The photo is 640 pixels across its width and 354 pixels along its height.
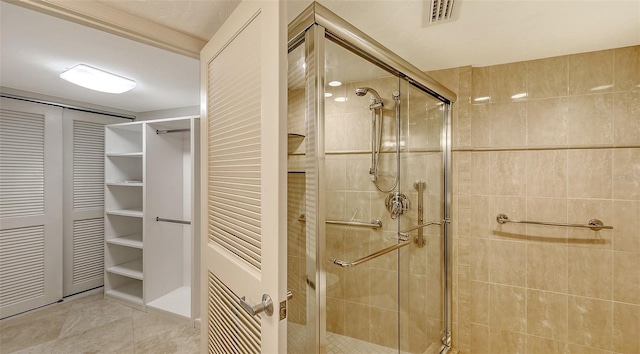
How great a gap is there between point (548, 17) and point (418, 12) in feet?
2.35

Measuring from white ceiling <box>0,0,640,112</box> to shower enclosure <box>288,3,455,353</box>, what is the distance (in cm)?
26

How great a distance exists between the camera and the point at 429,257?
1894mm

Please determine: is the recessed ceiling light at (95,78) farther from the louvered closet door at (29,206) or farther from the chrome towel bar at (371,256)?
the chrome towel bar at (371,256)

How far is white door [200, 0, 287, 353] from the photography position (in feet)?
2.85

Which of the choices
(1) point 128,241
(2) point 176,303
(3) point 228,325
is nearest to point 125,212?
(1) point 128,241

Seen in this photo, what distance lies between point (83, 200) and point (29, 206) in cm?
46

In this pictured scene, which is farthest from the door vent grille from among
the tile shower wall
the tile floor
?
the tile shower wall

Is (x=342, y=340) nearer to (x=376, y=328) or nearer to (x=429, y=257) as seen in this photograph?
(x=376, y=328)

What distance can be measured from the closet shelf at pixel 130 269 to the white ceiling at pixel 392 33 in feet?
6.49

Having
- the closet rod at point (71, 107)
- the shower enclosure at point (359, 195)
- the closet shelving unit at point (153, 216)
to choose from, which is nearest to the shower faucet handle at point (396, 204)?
the shower enclosure at point (359, 195)

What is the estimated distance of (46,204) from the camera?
282 cm

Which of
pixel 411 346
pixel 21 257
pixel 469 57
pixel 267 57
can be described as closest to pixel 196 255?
pixel 21 257

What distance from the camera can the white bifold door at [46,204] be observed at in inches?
102

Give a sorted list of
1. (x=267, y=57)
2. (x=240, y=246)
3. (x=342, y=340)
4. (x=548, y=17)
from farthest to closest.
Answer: (x=548, y=17) < (x=342, y=340) < (x=240, y=246) < (x=267, y=57)
